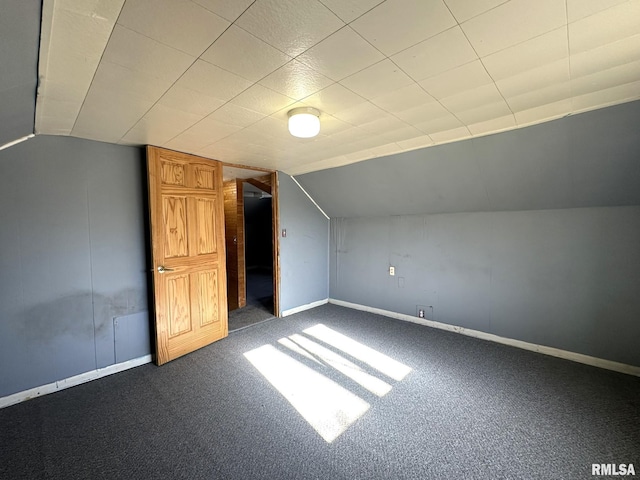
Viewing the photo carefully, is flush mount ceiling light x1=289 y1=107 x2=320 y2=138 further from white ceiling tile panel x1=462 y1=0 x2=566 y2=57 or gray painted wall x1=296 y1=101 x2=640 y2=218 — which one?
gray painted wall x1=296 y1=101 x2=640 y2=218

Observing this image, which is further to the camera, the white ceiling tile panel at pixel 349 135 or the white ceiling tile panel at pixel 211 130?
the white ceiling tile panel at pixel 349 135

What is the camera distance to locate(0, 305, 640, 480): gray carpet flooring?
1538mm

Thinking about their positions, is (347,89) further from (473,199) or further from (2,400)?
(2,400)

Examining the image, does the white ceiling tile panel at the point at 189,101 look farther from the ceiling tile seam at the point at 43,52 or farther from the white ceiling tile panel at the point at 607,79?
the white ceiling tile panel at the point at 607,79

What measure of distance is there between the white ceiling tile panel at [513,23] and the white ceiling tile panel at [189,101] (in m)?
1.47

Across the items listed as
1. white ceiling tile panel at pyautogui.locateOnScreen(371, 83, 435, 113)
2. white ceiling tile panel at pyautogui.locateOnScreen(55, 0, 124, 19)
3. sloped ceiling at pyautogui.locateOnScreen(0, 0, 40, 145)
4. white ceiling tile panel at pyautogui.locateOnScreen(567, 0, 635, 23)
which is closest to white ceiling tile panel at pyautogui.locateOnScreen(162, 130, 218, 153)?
sloped ceiling at pyautogui.locateOnScreen(0, 0, 40, 145)

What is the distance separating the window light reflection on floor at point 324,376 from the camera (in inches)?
77.2

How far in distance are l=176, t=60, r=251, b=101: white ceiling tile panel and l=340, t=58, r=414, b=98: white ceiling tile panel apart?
620 mm

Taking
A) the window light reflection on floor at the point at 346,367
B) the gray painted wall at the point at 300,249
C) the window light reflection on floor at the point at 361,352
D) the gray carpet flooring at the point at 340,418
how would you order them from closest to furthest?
the gray carpet flooring at the point at 340,418
the window light reflection on floor at the point at 346,367
the window light reflection on floor at the point at 361,352
the gray painted wall at the point at 300,249

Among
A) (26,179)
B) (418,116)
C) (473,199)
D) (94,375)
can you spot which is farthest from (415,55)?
(94,375)

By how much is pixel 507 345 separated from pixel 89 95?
4.33 metres

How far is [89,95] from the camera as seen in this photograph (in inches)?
64.6

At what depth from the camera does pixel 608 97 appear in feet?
5.93

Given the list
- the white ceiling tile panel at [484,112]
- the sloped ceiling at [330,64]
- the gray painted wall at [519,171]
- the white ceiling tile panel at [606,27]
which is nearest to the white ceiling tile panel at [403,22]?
the sloped ceiling at [330,64]
